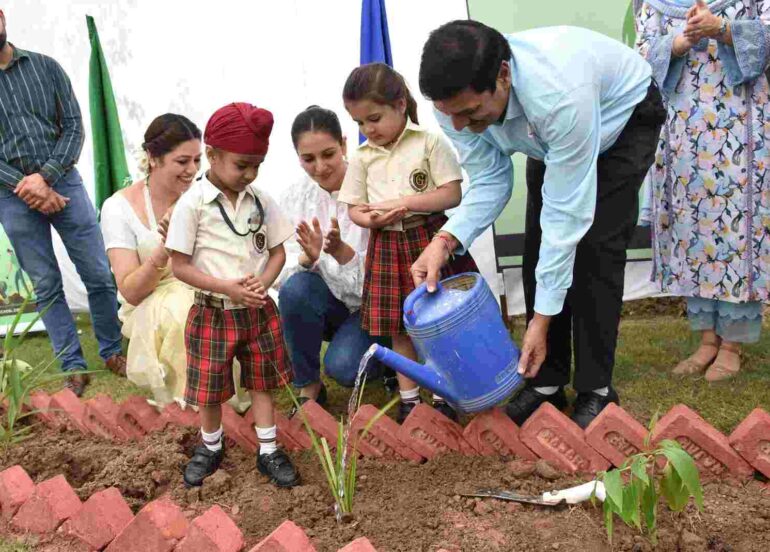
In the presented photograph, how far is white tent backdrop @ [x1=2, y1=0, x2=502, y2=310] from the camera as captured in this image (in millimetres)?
4551

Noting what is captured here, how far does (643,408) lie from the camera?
2.88 metres

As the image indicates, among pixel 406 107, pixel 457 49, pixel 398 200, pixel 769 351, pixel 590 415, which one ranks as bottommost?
pixel 769 351

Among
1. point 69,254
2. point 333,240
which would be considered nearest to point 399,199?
point 333,240

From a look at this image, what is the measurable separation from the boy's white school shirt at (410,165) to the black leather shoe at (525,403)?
0.70 m

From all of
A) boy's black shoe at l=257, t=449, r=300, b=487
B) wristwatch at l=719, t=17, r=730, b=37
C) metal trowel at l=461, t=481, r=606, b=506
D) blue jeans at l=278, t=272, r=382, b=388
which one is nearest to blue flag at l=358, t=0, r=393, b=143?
blue jeans at l=278, t=272, r=382, b=388

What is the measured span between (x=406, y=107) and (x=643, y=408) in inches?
53.4

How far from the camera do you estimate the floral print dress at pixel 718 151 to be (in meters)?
2.95

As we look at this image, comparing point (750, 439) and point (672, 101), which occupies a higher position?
point (672, 101)

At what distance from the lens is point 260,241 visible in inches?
101

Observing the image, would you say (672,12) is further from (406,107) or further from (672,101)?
(406,107)

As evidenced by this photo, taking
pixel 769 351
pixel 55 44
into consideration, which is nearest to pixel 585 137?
pixel 769 351

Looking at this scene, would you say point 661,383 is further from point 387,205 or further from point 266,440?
point 266,440

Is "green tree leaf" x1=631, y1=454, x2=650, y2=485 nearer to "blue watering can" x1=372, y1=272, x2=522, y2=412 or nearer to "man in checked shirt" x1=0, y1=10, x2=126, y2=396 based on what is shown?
"blue watering can" x1=372, y1=272, x2=522, y2=412

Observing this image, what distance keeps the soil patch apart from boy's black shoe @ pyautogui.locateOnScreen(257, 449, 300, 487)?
0.10 feet
